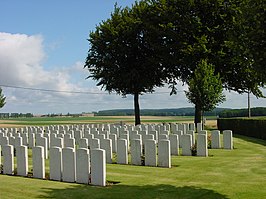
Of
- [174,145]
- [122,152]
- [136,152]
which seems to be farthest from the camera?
[174,145]

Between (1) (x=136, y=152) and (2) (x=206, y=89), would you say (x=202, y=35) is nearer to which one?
(2) (x=206, y=89)

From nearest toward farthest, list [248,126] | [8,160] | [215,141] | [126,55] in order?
[8,160], [215,141], [248,126], [126,55]

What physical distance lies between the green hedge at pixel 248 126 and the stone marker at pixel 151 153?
12.1 meters

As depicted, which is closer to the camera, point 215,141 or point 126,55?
point 215,141

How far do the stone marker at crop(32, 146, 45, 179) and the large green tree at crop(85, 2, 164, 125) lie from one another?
990 inches

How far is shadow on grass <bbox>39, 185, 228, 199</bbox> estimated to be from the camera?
319 inches

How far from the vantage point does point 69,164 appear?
32.8 ft

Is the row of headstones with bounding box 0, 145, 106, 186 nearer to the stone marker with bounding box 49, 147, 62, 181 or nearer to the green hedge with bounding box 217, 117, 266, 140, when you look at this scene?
the stone marker with bounding box 49, 147, 62, 181

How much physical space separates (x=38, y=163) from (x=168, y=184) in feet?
12.6

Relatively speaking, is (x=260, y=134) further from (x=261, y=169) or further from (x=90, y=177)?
(x=90, y=177)

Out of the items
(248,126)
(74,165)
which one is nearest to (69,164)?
(74,165)

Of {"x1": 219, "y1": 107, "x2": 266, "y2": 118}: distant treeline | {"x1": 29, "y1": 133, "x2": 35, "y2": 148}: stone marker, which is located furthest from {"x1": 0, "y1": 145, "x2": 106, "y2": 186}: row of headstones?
{"x1": 219, "y1": 107, "x2": 266, "y2": 118}: distant treeline

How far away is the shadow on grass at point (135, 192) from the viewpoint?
8.10 metres

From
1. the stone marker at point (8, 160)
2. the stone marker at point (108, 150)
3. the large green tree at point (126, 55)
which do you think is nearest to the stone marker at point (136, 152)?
the stone marker at point (108, 150)
